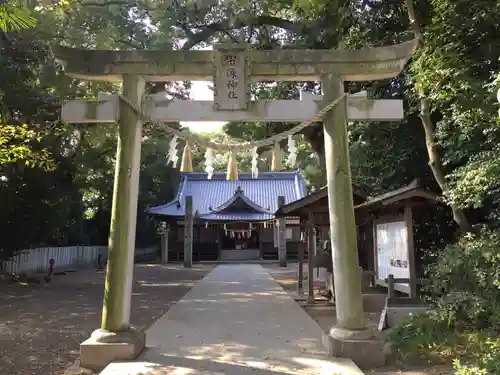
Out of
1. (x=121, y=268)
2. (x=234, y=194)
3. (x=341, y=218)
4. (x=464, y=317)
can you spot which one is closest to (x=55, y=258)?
(x=234, y=194)

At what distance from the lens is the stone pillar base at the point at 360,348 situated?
6137mm

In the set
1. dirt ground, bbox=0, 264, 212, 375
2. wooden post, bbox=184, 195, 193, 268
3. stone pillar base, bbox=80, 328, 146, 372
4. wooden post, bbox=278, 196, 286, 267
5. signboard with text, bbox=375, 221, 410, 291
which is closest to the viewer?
stone pillar base, bbox=80, 328, 146, 372

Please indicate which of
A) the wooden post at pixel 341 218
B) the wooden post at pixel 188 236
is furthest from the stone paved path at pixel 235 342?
the wooden post at pixel 188 236

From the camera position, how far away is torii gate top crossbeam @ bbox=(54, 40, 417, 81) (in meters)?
6.75

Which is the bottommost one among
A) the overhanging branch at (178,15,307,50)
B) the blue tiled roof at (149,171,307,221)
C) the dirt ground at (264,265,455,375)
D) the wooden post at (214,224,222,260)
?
the dirt ground at (264,265,455,375)

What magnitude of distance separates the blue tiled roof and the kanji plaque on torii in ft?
77.1

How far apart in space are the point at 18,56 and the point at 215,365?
1177 centimetres

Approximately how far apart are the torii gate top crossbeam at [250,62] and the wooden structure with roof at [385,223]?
121 inches

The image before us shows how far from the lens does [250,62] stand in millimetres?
6832

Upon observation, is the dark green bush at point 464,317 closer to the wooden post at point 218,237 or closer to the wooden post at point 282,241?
the wooden post at point 282,241

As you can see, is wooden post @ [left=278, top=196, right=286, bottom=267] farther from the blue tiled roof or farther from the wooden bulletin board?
the wooden bulletin board

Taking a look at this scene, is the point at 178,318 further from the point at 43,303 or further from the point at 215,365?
the point at 43,303

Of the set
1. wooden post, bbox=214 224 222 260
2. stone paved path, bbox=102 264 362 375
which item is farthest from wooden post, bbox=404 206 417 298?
wooden post, bbox=214 224 222 260

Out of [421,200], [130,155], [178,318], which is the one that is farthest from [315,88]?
[130,155]
